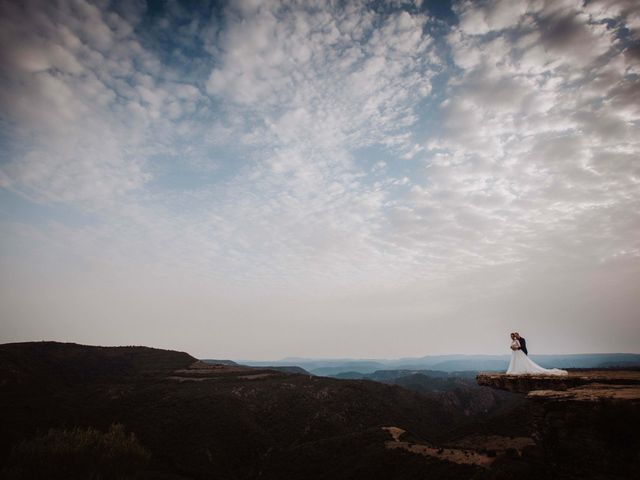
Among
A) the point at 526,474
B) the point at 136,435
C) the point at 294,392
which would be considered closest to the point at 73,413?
the point at 136,435

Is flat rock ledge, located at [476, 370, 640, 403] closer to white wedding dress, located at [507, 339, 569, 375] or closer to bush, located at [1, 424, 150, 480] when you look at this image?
white wedding dress, located at [507, 339, 569, 375]

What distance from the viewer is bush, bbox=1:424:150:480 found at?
3525cm

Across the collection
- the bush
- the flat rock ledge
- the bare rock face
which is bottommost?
the bush

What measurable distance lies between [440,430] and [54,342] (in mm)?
113093

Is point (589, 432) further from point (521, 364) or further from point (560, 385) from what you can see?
point (521, 364)

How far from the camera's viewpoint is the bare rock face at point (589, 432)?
6309 millimetres

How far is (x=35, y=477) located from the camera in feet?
111

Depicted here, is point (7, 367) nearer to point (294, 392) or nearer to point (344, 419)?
point (294, 392)

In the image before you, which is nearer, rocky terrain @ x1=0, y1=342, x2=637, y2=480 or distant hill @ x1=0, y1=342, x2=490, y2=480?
rocky terrain @ x1=0, y1=342, x2=637, y2=480

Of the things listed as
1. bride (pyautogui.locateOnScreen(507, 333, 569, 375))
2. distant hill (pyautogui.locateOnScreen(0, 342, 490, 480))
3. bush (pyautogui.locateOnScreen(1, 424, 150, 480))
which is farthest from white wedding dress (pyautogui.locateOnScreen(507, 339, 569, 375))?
bush (pyautogui.locateOnScreen(1, 424, 150, 480))

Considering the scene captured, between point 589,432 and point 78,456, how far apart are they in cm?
5457

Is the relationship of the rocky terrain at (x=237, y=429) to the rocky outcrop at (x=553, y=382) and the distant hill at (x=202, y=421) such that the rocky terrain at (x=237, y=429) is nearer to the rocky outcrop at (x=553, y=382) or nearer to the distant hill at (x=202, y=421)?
the distant hill at (x=202, y=421)

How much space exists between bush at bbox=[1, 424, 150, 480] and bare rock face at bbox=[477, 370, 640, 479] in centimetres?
4673

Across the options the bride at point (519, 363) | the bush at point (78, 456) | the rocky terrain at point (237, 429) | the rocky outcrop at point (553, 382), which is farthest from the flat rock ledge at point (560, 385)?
the bush at point (78, 456)
